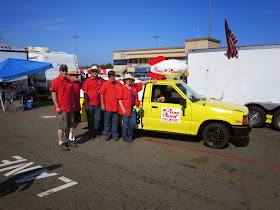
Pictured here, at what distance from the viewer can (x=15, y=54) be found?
13914 mm

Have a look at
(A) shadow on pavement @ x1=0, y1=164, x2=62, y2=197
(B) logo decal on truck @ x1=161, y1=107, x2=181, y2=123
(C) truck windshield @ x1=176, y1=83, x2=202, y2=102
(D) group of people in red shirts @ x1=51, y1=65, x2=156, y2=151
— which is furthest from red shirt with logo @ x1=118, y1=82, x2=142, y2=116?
(A) shadow on pavement @ x1=0, y1=164, x2=62, y2=197

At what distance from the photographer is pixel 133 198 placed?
11.1 feet

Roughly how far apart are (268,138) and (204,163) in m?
3.21

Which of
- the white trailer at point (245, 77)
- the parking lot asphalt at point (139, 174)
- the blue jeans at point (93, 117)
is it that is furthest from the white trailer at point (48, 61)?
the white trailer at point (245, 77)

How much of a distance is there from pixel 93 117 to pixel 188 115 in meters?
2.71

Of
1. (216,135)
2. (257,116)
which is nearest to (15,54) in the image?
(216,135)

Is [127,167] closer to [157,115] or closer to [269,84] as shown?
[157,115]

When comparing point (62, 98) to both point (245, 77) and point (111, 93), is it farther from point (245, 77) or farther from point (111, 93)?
point (245, 77)

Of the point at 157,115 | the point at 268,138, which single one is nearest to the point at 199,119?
the point at 157,115

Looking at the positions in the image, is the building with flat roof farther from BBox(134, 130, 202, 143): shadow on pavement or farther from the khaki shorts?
the khaki shorts

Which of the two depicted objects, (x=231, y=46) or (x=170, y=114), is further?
(x=231, y=46)

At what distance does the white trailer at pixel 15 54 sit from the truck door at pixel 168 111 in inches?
Answer: 414

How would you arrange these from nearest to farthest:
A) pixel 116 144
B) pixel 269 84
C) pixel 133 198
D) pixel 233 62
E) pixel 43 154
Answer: pixel 133 198
pixel 43 154
pixel 116 144
pixel 269 84
pixel 233 62

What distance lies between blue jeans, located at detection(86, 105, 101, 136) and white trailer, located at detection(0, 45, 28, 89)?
30.1ft
